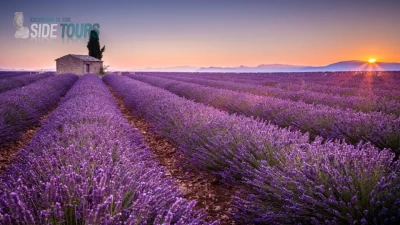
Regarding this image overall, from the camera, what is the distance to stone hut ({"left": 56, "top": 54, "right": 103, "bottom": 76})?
3086cm

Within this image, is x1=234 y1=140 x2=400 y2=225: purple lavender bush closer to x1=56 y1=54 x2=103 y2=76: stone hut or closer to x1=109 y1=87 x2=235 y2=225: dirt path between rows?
x1=109 y1=87 x2=235 y2=225: dirt path between rows

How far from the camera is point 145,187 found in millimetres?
1479

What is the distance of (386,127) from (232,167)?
2.12 metres

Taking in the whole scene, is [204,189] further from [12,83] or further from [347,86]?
[12,83]

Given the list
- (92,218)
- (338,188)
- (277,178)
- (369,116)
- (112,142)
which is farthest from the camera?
(369,116)

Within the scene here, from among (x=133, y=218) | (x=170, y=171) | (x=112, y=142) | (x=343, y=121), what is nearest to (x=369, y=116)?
(x=343, y=121)

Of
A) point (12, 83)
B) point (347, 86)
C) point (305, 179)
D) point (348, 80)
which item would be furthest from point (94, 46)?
point (305, 179)

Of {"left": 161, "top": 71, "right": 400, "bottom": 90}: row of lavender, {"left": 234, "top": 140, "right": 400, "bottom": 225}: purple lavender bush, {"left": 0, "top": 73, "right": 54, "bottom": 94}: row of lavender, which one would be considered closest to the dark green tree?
{"left": 161, "top": 71, "right": 400, "bottom": 90}: row of lavender

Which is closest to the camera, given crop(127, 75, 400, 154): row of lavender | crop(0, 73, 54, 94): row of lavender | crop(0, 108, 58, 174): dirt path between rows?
crop(127, 75, 400, 154): row of lavender

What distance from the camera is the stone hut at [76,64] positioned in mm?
30862

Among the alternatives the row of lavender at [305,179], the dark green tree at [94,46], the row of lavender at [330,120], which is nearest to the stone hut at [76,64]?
the dark green tree at [94,46]

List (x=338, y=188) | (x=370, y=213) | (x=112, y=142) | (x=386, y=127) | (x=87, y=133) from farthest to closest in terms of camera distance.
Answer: (x=386, y=127), (x=87, y=133), (x=112, y=142), (x=338, y=188), (x=370, y=213)

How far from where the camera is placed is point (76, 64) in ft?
102

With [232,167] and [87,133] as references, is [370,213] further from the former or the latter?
[87,133]
